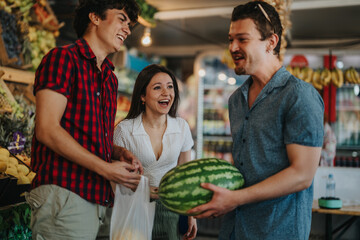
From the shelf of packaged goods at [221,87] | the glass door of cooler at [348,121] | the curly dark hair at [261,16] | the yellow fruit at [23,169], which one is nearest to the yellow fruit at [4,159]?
the yellow fruit at [23,169]

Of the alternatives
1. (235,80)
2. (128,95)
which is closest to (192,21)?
(235,80)

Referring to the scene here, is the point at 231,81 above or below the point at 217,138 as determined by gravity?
above

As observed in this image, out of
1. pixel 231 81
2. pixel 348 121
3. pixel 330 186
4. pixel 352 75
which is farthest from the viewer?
pixel 231 81

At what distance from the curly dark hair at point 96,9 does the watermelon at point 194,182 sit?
927 mm

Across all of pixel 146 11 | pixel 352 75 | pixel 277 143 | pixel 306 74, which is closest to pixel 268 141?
pixel 277 143

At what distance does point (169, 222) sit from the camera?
2242mm

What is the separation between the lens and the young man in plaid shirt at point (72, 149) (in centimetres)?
151

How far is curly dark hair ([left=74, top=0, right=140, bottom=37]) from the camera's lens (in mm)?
1846

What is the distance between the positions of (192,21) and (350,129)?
4119 mm

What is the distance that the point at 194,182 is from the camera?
4.96ft

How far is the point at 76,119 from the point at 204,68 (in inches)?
241

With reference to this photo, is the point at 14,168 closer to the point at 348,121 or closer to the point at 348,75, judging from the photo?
the point at 348,75

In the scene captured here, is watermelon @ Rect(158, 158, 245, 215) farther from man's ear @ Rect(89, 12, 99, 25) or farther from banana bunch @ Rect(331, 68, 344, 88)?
banana bunch @ Rect(331, 68, 344, 88)

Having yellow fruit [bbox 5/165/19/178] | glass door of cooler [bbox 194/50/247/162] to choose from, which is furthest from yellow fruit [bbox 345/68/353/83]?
yellow fruit [bbox 5/165/19/178]
